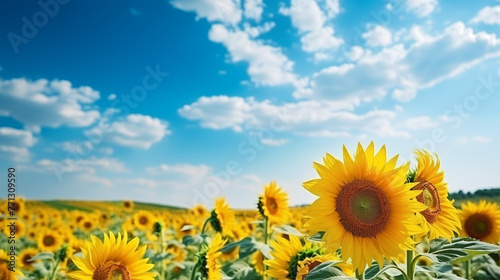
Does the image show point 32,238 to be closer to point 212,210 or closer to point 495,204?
point 212,210

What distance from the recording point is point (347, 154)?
97.6 inches

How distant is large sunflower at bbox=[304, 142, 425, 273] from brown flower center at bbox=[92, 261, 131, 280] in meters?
1.67

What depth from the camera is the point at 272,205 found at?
5.94 metres

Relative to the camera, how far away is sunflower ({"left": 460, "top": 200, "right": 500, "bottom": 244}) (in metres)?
5.58

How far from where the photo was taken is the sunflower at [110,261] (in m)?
3.19

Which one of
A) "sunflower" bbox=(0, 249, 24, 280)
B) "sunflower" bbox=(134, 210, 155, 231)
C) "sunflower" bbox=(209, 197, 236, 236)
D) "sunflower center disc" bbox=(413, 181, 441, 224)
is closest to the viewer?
"sunflower center disc" bbox=(413, 181, 441, 224)

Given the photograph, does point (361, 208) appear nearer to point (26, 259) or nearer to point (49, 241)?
point (26, 259)

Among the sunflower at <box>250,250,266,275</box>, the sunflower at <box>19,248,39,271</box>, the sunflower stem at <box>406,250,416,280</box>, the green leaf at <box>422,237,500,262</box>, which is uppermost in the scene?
the green leaf at <box>422,237,500,262</box>

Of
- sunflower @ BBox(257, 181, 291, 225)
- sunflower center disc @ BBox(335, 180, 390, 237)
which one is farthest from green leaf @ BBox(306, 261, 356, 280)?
sunflower @ BBox(257, 181, 291, 225)

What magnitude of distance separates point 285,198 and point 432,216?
3.28m

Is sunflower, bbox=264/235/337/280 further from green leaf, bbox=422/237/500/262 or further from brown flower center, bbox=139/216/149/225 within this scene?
brown flower center, bbox=139/216/149/225

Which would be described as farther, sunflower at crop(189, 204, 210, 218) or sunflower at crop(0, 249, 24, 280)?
sunflower at crop(189, 204, 210, 218)

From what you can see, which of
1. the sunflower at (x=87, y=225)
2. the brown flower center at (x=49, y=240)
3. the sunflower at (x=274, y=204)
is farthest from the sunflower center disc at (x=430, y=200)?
the sunflower at (x=87, y=225)

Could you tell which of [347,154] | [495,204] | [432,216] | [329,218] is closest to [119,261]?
[329,218]
